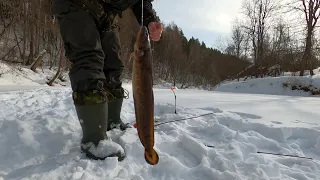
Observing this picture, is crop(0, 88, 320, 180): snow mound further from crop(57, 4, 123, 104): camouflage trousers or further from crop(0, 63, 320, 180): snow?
crop(57, 4, 123, 104): camouflage trousers

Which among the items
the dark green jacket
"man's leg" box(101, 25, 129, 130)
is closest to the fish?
the dark green jacket

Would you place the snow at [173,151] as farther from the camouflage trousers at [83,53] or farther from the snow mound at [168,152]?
the camouflage trousers at [83,53]

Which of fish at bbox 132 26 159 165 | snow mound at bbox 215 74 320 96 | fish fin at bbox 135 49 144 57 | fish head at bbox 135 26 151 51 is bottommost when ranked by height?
snow mound at bbox 215 74 320 96

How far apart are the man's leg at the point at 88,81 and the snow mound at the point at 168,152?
0.30ft

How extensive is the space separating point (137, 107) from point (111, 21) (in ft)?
3.21

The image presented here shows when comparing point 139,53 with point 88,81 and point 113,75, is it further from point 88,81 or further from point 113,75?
point 113,75

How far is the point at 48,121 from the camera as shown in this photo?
5.93 ft

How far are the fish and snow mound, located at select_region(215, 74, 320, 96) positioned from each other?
14.0m

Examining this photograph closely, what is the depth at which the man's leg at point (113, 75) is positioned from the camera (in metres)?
1.74

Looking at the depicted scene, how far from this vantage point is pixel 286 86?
1430cm

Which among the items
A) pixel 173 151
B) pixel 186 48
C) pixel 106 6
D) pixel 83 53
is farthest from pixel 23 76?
pixel 186 48

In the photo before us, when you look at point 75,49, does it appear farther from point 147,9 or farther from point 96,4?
point 147,9

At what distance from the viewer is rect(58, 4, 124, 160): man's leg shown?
1.34 m

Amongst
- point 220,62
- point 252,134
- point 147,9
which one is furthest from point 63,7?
point 220,62
